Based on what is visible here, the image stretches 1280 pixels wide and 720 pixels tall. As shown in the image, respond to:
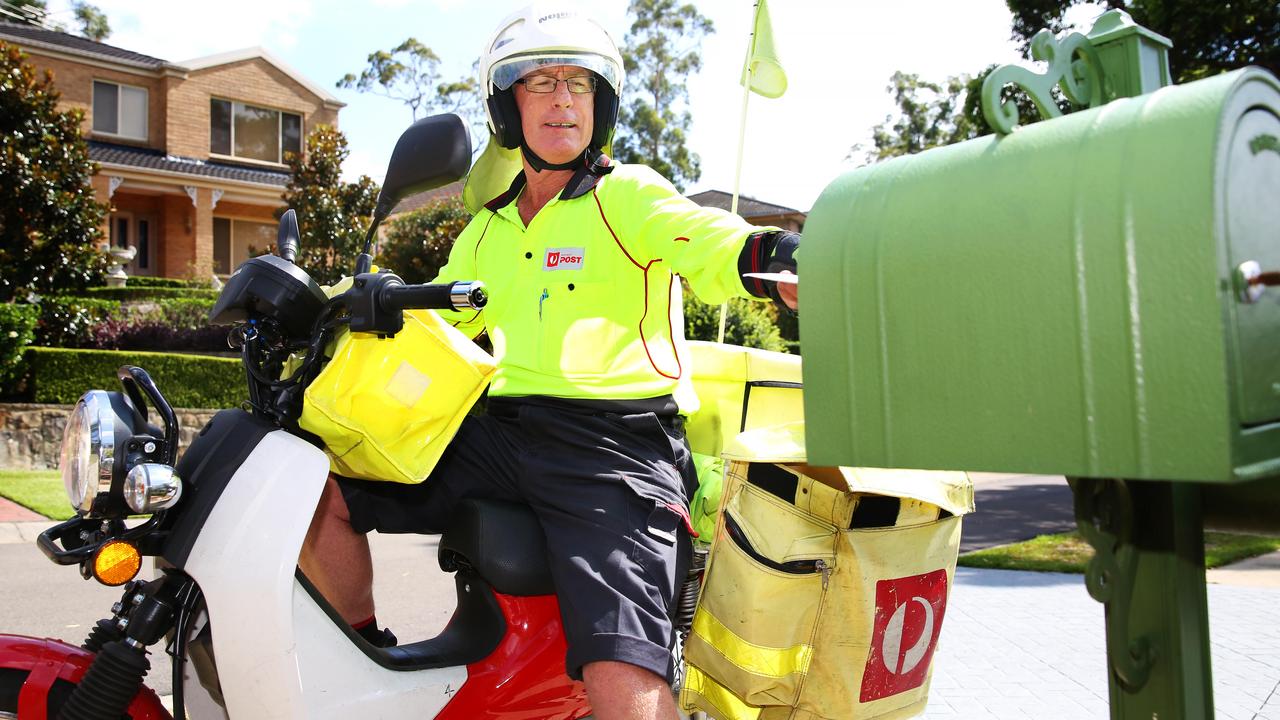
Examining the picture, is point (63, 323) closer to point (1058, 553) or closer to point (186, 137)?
point (1058, 553)

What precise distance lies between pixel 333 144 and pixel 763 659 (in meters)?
15.8

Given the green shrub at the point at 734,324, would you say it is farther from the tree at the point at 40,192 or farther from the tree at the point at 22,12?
the tree at the point at 22,12

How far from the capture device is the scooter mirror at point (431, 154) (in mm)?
1926

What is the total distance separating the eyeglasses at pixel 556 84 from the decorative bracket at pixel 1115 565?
4.88 ft

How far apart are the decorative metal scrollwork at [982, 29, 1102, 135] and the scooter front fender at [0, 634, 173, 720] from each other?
1.65 meters

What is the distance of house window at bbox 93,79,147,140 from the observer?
76.3 feet

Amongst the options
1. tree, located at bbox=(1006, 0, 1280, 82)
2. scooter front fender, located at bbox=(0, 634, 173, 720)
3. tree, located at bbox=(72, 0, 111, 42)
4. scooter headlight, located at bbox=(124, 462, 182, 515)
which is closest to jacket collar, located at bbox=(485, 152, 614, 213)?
scooter headlight, located at bbox=(124, 462, 182, 515)

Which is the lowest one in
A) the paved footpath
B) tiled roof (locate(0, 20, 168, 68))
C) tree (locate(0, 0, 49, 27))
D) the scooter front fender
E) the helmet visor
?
the paved footpath

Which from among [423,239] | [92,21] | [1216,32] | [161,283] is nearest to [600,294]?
[1216,32]

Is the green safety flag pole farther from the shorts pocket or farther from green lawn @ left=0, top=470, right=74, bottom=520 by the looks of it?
green lawn @ left=0, top=470, right=74, bottom=520

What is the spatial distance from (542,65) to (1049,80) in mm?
1295

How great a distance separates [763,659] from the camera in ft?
6.68

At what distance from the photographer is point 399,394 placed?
188 cm

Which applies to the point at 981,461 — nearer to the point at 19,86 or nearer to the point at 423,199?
the point at 19,86
